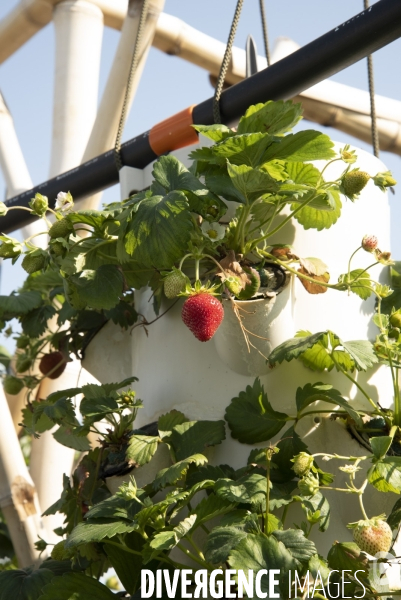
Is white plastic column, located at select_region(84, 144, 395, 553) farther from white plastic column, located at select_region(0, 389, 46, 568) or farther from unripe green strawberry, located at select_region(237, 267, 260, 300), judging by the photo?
white plastic column, located at select_region(0, 389, 46, 568)

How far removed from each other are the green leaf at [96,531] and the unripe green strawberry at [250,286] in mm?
349

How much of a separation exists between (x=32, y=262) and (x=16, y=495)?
2.28 ft

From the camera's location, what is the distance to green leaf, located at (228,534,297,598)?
3.26 ft

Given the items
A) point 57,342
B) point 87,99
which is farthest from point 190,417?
point 87,99

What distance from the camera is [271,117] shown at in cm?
118

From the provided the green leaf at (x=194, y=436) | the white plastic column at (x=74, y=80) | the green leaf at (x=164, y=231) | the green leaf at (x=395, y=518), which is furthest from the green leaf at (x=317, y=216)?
the white plastic column at (x=74, y=80)

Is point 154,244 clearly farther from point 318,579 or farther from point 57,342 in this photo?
point 57,342

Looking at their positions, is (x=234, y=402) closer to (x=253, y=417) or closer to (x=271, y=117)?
(x=253, y=417)

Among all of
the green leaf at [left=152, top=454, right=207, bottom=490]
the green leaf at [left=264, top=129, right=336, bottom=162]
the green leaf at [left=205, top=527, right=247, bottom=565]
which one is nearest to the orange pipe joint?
the green leaf at [left=264, top=129, right=336, bottom=162]

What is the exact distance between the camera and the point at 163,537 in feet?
3.47

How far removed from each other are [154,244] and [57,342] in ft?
2.13

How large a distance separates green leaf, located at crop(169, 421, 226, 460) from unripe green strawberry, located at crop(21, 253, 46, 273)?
0.32 m

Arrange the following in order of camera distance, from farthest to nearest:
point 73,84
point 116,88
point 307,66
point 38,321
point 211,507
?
point 73,84, point 116,88, point 38,321, point 307,66, point 211,507

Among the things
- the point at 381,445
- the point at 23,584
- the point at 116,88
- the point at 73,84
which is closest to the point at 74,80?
the point at 73,84
